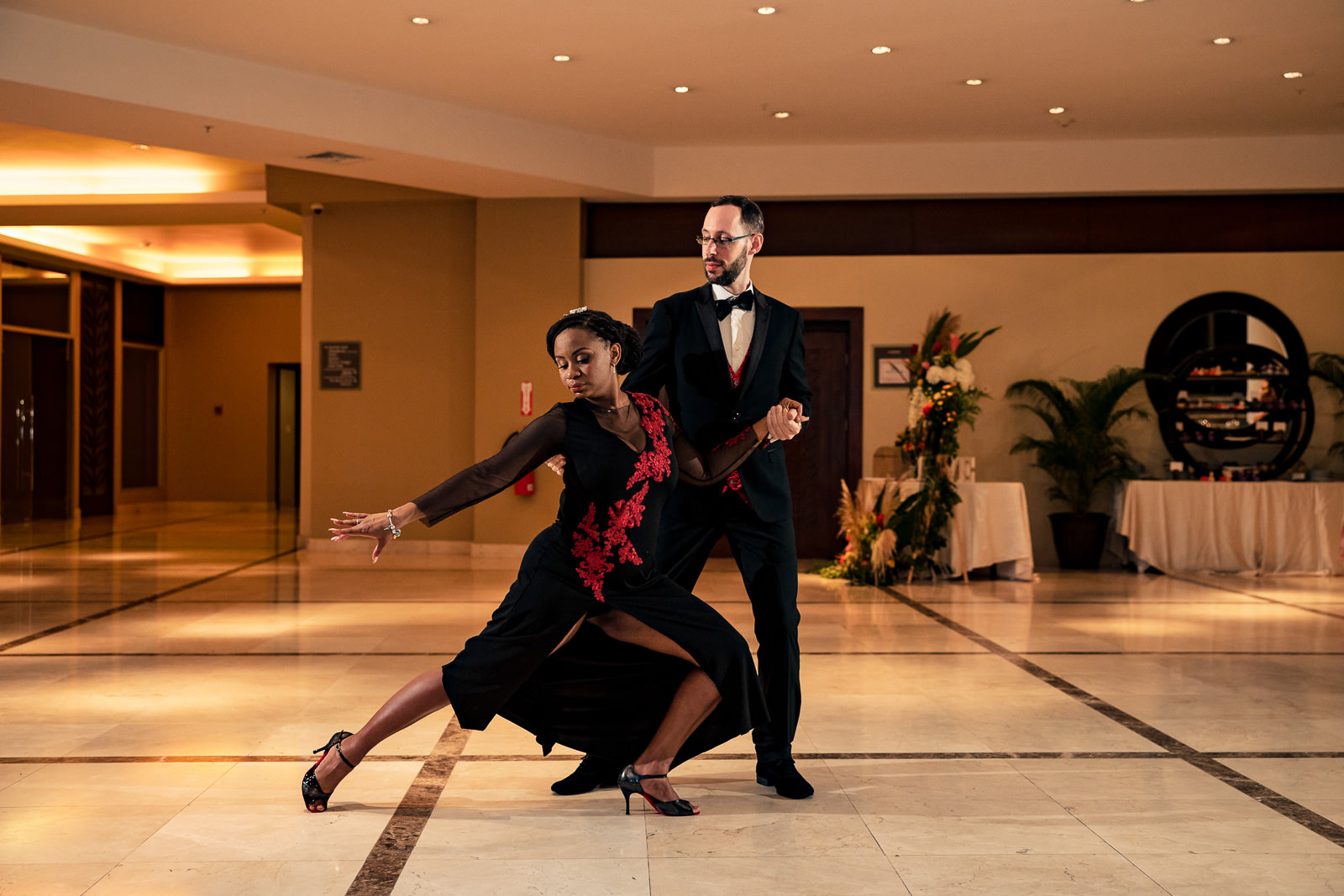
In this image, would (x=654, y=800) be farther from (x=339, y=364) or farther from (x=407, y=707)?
(x=339, y=364)

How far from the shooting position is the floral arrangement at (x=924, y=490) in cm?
820

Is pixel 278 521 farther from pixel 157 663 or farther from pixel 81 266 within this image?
pixel 157 663

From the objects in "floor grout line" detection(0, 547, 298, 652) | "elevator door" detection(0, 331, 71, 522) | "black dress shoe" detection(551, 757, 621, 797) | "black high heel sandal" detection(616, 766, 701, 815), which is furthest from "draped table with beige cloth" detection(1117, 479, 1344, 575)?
"elevator door" detection(0, 331, 71, 522)

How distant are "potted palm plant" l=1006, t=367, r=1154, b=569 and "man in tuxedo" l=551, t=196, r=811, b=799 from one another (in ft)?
23.1

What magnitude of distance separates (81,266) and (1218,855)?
14.6m

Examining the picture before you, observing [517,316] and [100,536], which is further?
[100,536]

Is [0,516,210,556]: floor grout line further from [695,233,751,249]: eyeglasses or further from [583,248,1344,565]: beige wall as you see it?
[695,233,751,249]: eyeglasses

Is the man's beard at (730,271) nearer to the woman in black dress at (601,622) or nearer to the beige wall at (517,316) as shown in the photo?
the woman in black dress at (601,622)

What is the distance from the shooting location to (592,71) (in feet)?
25.9

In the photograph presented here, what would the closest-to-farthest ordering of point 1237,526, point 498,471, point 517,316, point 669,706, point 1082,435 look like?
point 498,471 < point 669,706 < point 1237,526 < point 1082,435 < point 517,316

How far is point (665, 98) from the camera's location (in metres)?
8.51

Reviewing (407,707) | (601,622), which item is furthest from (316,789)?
(601,622)

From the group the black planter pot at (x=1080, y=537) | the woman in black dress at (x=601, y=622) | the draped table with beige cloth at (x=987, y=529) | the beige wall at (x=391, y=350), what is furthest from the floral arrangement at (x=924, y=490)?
the woman in black dress at (x=601, y=622)

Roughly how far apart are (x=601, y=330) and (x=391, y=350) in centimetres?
823
